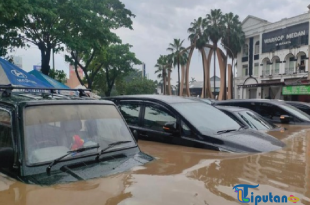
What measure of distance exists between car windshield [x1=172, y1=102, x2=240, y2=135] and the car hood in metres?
0.21

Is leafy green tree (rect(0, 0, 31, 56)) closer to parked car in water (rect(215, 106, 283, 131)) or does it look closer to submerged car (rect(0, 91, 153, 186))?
parked car in water (rect(215, 106, 283, 131))

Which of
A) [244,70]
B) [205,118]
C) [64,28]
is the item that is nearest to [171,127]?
[205,118]

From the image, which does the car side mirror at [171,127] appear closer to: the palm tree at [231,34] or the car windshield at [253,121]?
the car windshield at [253,121]

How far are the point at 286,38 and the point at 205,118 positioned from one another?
39.7 m

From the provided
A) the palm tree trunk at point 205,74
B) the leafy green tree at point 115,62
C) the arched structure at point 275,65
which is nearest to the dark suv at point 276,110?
the leafy green tree at point 115,62

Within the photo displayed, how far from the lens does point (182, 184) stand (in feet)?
8.25

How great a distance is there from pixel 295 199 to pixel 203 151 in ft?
6.25

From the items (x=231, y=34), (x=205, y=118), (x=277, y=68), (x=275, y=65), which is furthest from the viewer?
(x=275, y=65)

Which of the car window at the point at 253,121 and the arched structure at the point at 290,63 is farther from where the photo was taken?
the arched structure at the point at 290,63

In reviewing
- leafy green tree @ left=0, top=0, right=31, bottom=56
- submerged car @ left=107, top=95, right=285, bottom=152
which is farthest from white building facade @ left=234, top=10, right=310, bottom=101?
submerged car @ left=107, top=95, right=285, bottom=152

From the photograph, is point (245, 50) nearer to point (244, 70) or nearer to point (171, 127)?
point (244, 70)

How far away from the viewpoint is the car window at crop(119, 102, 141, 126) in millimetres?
5337

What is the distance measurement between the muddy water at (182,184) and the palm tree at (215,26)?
38.5 m

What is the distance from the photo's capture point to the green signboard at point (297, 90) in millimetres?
31425
